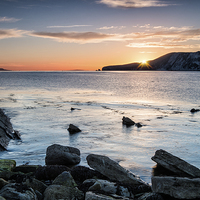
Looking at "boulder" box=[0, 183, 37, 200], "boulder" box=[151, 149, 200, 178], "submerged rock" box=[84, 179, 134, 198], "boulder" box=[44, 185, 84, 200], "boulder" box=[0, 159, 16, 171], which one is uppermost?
"boulder" box=[0, 183, 37, 200]

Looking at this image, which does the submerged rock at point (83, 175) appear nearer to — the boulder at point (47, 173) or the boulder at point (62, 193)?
the boulder at point (47, 173)

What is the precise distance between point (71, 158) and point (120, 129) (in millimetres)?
8119

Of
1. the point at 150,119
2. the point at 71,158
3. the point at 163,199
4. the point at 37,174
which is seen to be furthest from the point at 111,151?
the point at 150,119

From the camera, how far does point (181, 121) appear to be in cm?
2183

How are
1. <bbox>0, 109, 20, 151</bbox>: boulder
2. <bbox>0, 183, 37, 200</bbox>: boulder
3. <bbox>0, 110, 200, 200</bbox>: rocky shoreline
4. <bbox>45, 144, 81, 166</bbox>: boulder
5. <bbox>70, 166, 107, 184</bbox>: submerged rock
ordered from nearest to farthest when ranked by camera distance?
1. <bbox>0, 183, 37, 200</bbox>: boulder
2. <bbox>0, 110, 200, 200</bbox>: rocky shoreline
3. <bbox>70, 166, 107, 184</bbox>: submerged rock
4. <bbox>45, 144, 81, 166</bbox>: boulder
5. <bbox>0, 109, 20, 151</bbox>: boulder

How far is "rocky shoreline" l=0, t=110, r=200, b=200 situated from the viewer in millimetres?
6090

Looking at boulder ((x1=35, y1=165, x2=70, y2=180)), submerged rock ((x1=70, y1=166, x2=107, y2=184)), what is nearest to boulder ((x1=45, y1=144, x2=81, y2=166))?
boulder ((x1=35, y1=165, x2=70, y2=180))

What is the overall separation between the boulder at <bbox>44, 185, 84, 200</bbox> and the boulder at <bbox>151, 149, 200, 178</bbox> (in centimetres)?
444

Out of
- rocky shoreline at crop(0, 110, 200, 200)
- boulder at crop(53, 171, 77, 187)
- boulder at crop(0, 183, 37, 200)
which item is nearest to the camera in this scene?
boulder at crop(0, 183, 37, 200)

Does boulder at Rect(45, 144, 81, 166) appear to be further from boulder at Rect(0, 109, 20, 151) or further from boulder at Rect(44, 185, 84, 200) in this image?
boulder at Rect(44, 185, 84, 200)

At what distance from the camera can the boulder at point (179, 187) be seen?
6.29m

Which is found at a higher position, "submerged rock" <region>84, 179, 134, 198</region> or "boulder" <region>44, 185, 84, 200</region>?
"boulder" <region>44, 185, 84, 200</region>

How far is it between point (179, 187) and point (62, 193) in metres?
3.24

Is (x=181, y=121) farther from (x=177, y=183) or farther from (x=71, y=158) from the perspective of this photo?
(x=177, y=183)
